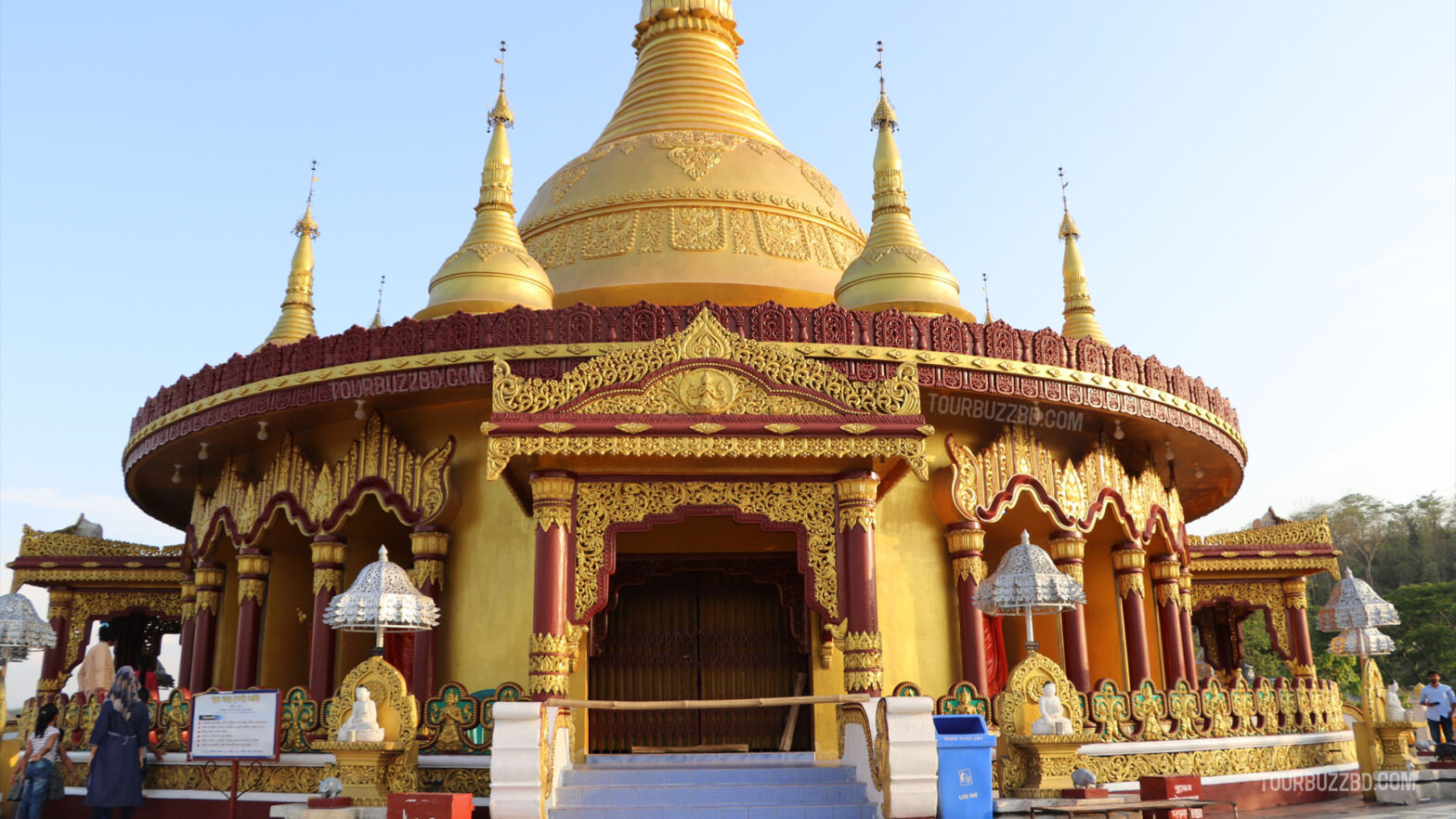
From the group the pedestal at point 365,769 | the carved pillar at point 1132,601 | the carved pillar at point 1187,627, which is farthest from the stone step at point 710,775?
the carved pillar at point 1187,627

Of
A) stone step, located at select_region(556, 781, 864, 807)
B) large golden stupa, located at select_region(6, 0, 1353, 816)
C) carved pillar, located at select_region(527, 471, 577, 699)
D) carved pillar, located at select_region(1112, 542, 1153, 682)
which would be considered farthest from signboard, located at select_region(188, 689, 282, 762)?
carved pillar, located at select_region(1112, 542, 1153, 682)

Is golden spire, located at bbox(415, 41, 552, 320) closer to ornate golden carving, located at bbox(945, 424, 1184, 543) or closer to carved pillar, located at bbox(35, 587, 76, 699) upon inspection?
ornate golden carving, located at bbox(945, 424, 1184, 543)

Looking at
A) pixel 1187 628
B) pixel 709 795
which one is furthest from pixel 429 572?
pixel 1187 628

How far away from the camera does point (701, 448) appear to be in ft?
34.7

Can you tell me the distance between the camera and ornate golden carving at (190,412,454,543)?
1411cm

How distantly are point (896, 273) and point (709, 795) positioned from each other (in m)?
8.52

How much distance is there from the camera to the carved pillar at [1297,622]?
23.2m

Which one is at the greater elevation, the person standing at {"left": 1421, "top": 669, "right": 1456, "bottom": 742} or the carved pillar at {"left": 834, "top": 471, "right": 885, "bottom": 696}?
the carved pillar at {"left": 834, "top": 471, "right": 885, "bottom": 696}

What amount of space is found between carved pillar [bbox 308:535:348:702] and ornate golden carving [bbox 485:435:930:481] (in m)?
4.98

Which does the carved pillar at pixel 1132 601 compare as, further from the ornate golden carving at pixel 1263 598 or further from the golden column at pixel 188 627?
the golden column at pixel 188 627

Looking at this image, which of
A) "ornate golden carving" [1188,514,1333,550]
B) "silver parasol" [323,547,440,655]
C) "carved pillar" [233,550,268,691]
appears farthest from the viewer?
"ornate golden carving" [1188,514,1333,550]

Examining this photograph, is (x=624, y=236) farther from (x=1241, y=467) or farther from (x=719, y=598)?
(x=1241, y=467)

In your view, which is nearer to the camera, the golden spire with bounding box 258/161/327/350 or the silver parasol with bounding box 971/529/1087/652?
the silver parasol with bounding box 971/529/1087/652

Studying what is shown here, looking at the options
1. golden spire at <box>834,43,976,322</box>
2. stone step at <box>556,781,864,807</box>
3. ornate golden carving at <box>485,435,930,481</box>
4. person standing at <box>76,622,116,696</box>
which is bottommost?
stone step at <box>556,781,864,807</box>
